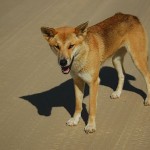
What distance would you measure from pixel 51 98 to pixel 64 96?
0.88ft

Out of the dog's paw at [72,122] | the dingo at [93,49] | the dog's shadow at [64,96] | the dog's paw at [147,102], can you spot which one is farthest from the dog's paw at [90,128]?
the dog's paw at [147,102]

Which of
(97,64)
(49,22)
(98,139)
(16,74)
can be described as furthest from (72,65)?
(49,22)

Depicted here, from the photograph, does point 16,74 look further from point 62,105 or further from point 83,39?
point 83,39

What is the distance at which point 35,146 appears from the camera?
655 centimetres

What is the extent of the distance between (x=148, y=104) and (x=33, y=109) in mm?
2189

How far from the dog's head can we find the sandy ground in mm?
1262

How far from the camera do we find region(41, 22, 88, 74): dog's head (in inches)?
245

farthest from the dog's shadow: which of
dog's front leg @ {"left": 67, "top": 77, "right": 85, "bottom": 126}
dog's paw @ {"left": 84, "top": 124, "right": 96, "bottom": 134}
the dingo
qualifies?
dog's paw @ {"left": 84, "top": 124, "right": 96, "bottom": 134}

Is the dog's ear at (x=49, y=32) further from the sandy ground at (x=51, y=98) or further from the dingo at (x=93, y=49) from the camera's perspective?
the sandy ground at (x=51, y=98)

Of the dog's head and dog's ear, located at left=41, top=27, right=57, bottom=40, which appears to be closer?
the dog's head

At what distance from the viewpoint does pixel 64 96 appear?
26.9 feet

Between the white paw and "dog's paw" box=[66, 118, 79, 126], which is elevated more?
"dog's paw" box=[66, 118, 79, 126]

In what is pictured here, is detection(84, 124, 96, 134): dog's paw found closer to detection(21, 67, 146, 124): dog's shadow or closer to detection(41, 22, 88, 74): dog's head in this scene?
detection(21, 67, 146, 124): dog's shadow

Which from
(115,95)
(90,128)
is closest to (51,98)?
(115,95)
